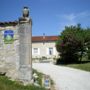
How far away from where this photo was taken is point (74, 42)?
30.6 m

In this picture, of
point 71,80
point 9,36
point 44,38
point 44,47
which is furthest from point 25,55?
point 44,38

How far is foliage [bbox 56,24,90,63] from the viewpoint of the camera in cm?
3062

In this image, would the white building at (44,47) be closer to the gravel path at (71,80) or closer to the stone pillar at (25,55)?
the gravel path at (71,80)

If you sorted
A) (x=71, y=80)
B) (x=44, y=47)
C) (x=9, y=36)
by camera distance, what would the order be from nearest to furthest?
(x=9, y=36) → (x=71, y=80) → (x=44, y=47)

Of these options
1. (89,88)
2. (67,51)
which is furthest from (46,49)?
(89,88)

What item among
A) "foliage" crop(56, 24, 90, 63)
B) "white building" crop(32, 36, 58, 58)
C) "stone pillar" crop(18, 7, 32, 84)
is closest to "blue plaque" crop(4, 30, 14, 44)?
"stone pillar" crop(18, 7, 32, 84)

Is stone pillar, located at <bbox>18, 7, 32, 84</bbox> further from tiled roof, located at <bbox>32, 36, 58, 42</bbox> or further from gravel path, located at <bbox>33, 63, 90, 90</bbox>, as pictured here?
tiled roof, located at <bbox>32, 36, 58, 42</bbox>

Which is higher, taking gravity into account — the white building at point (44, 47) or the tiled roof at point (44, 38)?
the tiled roof at point (44, 38)

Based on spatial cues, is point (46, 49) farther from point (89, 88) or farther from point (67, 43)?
point (89, 88)

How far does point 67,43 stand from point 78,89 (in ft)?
61.9

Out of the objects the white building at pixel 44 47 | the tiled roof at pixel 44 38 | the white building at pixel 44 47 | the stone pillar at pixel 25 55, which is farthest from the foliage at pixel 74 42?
the stone pillar at pixel 25 55

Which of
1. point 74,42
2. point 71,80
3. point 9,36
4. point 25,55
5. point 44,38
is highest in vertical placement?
point 44,38

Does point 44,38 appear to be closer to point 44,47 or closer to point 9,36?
point 44,47

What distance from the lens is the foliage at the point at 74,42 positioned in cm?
3062
